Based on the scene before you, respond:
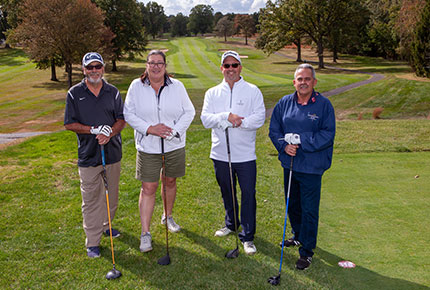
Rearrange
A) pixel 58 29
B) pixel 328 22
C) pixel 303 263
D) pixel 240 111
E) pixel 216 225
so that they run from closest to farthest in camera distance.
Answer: pixel 303 263
pixel 240 111
pixel 216 225
pixel 58 29
pixel 328 22

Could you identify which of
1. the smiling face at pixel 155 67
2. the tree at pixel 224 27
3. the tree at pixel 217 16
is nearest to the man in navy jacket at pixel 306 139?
the smiling face at pixel 155 67

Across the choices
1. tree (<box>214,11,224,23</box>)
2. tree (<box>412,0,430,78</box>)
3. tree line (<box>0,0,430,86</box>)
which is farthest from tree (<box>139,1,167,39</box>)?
tree (<box>412,0,430,78</box>)

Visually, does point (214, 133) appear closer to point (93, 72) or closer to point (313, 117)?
point (313, 117)

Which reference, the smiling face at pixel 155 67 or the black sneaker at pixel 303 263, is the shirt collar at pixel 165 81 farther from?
the black sneaker at pixel 303 263

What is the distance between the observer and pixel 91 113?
13.2ft

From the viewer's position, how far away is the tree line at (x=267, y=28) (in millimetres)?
23484

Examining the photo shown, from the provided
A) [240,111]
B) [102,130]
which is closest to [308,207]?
[240,111]

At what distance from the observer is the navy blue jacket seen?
3709 millimetres

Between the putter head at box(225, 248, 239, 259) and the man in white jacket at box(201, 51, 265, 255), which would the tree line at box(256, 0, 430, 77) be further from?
the putter head at box(225, 248, 239, 259)

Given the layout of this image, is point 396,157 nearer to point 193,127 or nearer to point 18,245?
point 193,127

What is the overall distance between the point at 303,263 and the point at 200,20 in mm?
111839

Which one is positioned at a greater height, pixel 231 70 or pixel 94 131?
pixel 231 70

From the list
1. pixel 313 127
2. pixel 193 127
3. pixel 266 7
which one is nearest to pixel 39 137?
pixel 193 127

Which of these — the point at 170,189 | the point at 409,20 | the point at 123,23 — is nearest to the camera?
the point at 170,189
